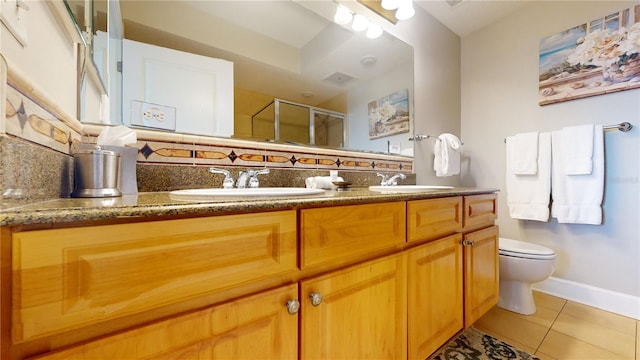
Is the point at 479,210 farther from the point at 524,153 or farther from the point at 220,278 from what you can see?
the point at 220,278

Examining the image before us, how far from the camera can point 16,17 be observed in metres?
0.48

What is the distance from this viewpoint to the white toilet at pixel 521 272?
143 cm

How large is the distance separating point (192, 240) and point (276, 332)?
0.30m

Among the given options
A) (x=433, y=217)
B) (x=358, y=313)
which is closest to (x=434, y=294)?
A: (x=433, y=217)

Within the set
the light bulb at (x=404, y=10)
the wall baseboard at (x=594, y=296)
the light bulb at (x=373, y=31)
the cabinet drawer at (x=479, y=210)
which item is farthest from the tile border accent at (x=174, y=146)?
the wall baseboard at (x=594, y=296)

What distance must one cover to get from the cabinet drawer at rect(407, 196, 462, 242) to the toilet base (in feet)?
2.81

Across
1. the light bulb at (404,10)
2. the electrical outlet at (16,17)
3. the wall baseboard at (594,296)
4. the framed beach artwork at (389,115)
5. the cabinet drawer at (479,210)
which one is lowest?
the wall baseboard at (594,296)

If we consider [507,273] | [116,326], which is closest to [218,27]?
[116,326]

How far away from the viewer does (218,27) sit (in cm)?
110

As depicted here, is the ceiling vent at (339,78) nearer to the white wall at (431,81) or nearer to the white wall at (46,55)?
the white wall at (431,81)

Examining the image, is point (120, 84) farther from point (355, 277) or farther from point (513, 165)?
point (513, 165)

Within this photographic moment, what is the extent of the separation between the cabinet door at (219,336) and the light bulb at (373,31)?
164 centimetres

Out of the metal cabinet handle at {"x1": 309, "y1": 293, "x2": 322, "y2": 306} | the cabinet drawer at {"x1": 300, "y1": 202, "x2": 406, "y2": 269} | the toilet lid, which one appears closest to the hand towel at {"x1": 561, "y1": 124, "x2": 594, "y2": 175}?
the toilet lid

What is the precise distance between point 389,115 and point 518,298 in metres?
1.43
